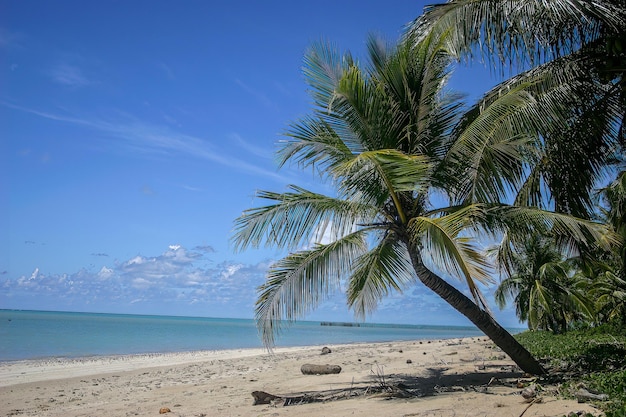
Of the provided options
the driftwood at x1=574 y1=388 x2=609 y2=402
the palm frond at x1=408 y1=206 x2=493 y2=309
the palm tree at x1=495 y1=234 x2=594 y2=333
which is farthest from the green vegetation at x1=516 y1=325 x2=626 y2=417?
the palm tree at x1=495 y1=234 x2=594 y2=333

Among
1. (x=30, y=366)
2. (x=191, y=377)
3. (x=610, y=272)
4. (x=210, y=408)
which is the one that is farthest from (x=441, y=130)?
(x=30, y=366)

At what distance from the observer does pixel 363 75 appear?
302 inches

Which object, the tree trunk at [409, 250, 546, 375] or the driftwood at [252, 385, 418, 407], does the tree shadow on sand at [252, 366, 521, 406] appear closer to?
the driftwood at [252, 385, 418, 407]

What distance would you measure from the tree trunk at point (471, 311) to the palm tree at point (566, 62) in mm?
2661

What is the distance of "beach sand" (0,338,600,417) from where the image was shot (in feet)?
18.1

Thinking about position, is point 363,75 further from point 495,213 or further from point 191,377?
point 191,377

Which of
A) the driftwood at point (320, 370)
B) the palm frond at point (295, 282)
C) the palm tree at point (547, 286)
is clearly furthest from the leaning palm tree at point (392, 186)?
the palm tree at point (547, 286)

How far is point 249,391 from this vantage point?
9227 millimetres

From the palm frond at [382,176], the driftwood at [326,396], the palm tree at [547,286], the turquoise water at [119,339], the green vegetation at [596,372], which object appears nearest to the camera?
the green vegetation at [596,372]

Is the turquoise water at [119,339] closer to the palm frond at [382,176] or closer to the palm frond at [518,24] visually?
the palm frond at [382,176]

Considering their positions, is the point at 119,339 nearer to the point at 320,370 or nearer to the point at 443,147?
the point at 320,370

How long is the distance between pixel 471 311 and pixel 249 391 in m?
4.69

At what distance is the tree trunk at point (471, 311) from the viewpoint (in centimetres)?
723

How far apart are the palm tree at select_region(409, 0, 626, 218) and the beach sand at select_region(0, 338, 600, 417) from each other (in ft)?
12.0
